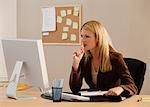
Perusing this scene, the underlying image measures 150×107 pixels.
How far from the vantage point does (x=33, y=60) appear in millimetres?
2178

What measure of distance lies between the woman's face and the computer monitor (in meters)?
0.57

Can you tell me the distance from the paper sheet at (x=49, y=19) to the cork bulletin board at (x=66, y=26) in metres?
0.04

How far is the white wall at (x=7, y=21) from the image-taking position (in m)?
4.31

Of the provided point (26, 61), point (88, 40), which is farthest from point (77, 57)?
point (26, 61)

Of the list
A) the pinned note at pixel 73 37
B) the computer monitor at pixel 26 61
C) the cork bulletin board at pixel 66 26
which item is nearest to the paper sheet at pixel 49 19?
the cork bulletin board at pixel 66 26

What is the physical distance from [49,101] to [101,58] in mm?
711

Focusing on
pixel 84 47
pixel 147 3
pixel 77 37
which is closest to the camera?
pixel 84 47

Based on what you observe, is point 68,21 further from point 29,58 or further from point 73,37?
point 29,58

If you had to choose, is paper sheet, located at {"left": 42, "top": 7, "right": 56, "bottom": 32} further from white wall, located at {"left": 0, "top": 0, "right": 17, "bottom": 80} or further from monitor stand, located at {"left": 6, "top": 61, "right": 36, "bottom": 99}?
monitor stand, located at {"left": 6, "top": 61, "right": 36, "bottom": 99}

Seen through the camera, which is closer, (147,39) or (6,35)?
(147,39)

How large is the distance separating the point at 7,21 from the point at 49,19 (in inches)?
24.2

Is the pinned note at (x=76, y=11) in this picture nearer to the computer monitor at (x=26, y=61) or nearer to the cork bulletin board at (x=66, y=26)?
the cork bulletin board at (x=66, y=26)

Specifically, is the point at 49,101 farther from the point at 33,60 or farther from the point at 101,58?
the point at 101,58

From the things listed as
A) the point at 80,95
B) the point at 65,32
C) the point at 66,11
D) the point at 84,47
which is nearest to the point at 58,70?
the point at 65,32
